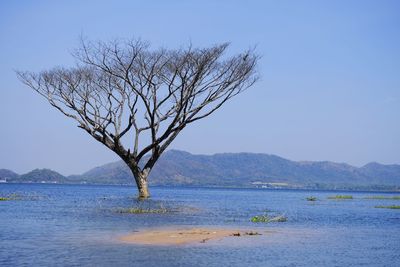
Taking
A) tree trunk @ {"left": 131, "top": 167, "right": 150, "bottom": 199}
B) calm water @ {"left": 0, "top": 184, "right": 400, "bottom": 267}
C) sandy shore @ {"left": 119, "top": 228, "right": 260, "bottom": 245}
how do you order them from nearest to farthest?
calm water @ {"left": 0, "top": 184, "right": 400, "bottom": 267} < sandy shore @ {"left": 119, "top": 228, "right": 260, "bottom": 245} < tree trunk @ {"left": 131, "top": 167, "right": 150, "bottom": 199}

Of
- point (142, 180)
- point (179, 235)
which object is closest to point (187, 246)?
point (179, 235)

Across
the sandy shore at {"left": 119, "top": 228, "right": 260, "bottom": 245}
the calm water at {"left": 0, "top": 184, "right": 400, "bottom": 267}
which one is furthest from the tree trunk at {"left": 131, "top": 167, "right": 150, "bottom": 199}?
the sandy shore at {"left": 119, "top": 228, "right": 260, "bottom": 245}

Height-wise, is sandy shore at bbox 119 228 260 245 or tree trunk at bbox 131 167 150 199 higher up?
tree trunk at bbox 131 167 150 199

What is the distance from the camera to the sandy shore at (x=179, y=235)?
20.2m

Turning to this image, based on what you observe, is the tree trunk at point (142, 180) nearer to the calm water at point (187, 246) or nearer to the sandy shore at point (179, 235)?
the calm water at point (187, 246)

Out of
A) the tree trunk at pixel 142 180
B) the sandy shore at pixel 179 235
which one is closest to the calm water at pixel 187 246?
the sandy shore at pixel 179 235

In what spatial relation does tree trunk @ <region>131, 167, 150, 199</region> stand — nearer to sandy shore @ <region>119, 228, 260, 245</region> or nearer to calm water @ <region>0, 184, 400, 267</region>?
calm water @ <region>0, 184, 400, 267</region>

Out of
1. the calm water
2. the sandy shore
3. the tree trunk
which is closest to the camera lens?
the calm water

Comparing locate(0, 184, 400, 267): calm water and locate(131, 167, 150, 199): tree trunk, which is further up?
locate(131, 167, 150, 199): tree trunk

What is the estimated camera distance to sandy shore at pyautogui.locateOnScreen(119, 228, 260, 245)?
20.2 m

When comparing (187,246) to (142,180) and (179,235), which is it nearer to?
(179,235)

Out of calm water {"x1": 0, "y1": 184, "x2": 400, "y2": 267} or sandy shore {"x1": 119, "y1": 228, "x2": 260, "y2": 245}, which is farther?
sandy shore {"x1": 119, "y1": 228, "x2": 260, "y2": 245}

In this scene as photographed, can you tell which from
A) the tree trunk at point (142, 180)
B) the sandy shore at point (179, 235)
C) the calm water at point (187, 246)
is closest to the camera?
the calm water at point (187, 246)

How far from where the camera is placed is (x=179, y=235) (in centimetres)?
2184
